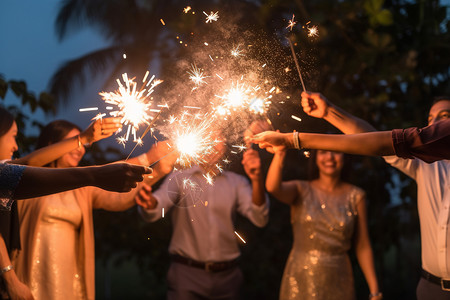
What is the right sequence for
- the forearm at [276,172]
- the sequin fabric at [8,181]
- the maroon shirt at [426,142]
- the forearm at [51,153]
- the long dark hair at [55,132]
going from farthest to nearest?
the forearm at [276,172], the long dark hair at [55,132], the forearm at [51,153], the maroon shirt at [426,142], the sequin fabric at [8,181]

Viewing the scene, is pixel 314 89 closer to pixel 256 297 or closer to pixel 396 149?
pixel 396 149

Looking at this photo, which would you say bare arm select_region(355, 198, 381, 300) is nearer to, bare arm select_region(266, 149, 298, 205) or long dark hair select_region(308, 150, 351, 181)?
long dark hair select_region(308, 150, 351, 181)

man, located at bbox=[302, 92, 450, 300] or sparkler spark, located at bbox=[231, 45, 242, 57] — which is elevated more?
sparkler spark, located at bbox=[231, 45, 242, 57]

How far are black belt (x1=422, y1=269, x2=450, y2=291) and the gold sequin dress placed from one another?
735 mm

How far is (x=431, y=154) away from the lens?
1915mm

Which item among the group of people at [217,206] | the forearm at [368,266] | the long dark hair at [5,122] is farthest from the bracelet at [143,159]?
the forearm at [368,266]

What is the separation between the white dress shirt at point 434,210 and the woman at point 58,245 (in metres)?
1.80

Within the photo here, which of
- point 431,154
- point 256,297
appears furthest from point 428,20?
point 256,297

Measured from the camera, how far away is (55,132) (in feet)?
10.1

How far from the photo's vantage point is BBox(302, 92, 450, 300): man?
254 centimetres

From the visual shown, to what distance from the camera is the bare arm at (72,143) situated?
2.76 metres

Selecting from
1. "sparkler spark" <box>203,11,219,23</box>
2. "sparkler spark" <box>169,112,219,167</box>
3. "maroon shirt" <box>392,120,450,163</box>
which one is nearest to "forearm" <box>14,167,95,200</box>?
"sparkler spark" <box>169,112,219,167</box>

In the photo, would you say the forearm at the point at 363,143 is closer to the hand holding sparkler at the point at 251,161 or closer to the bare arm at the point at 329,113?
the bare arm at the point at 329,113

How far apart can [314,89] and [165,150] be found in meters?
1.08
